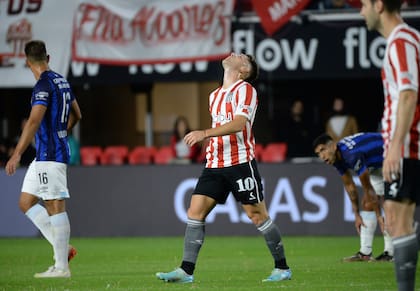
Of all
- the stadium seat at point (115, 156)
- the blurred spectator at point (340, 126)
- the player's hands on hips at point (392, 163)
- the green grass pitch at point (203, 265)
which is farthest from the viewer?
the stadium seat at point (115, 156)

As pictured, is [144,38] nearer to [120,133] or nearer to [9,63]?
[9,63]

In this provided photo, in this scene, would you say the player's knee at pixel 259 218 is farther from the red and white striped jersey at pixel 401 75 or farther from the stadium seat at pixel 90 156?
the stadium seat at pixel 90 156

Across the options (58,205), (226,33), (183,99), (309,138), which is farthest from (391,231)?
(183,99)

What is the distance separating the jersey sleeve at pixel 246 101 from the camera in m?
9.65

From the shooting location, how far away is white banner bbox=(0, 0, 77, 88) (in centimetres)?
1880

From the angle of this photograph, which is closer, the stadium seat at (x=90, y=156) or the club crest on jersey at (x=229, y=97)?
the club crest on jersey at (x=229, y=97)

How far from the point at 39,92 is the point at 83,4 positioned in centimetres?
858

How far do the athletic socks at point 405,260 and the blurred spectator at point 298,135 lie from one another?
1265 centimetres

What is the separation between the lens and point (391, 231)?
285 inches

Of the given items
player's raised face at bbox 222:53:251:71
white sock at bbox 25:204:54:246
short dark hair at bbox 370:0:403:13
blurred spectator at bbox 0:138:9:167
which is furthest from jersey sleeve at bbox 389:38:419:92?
blurred spectator at bbox 0:138:9:167

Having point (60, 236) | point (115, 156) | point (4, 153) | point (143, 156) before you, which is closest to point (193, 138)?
point (60, 236)

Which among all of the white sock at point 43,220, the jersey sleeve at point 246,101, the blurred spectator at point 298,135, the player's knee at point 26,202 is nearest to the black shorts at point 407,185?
the jersey sleeve at point 246,101

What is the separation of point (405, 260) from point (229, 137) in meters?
3.02

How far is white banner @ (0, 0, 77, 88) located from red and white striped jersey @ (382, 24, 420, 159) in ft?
39.5
